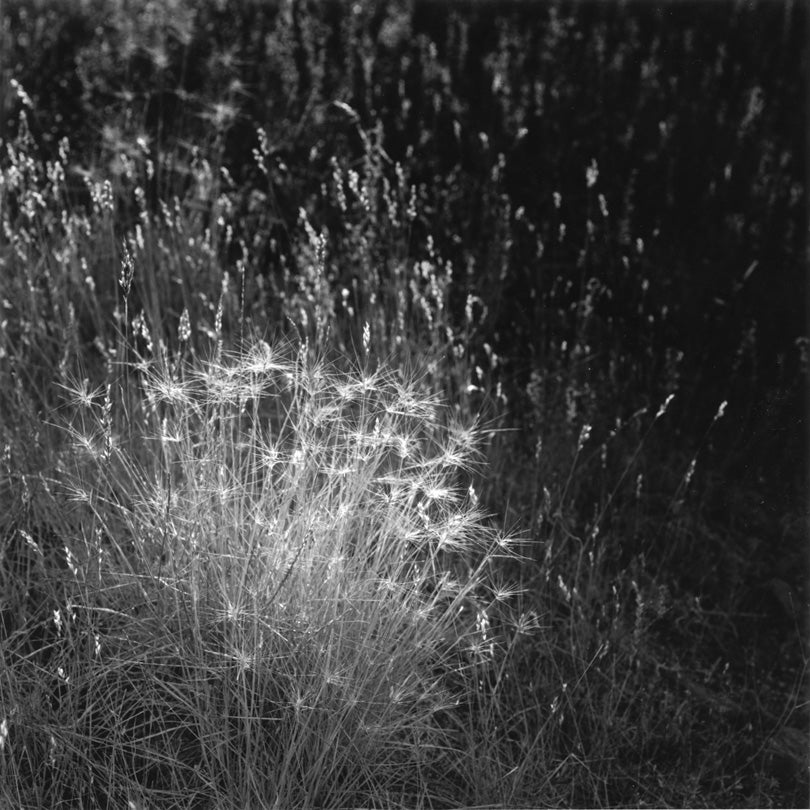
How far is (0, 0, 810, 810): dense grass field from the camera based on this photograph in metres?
2.36

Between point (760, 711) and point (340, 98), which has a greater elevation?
point (340, 98)

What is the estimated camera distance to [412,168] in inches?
169

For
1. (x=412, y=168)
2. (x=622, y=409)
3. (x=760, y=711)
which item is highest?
(x=412, y=168)

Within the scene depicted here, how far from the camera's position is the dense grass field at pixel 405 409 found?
7.75 feet

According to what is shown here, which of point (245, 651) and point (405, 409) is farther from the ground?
point (405, 409)

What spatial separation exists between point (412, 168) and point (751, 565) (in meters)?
1.96

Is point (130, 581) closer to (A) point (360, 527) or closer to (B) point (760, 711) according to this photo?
(A) point (360, 527)

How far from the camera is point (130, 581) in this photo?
2.49m

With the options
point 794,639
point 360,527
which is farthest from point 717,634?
point 360,527

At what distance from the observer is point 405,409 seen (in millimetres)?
2584

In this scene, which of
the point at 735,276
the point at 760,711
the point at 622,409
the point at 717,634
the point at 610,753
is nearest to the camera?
the point at 610,753

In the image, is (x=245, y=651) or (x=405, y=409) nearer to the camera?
(x=245, y=651)

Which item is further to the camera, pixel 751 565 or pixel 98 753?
pixel 751 565

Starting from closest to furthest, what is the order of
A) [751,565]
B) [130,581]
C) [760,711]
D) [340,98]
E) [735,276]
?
[130,581], [760,711], [751,565], [735,276], [340,98]
